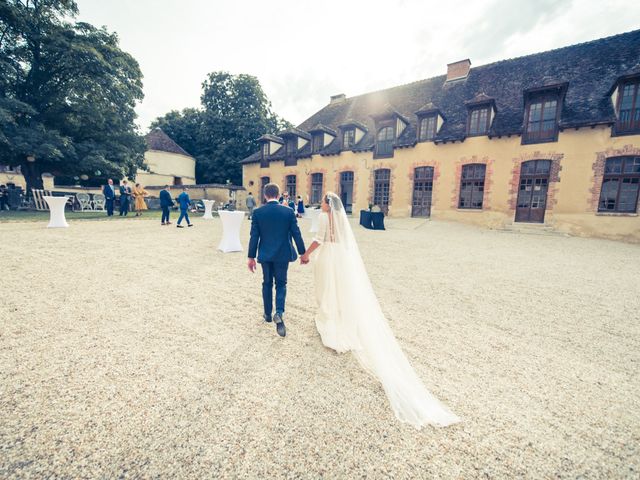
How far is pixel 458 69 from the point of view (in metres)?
18.7

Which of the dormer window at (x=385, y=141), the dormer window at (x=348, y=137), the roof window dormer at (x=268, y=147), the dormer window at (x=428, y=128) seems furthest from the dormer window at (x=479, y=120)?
the roof window dormer at (x=268, y=147)

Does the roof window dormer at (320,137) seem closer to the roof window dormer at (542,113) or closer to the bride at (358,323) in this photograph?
the roof window dormer at (542,113)

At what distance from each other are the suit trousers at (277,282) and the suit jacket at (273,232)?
0.38ft

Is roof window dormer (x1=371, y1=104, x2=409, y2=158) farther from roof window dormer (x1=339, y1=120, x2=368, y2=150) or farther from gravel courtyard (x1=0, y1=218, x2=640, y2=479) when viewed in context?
gravel courtyard (x1=0, y1=218, x2=640, y2=479)

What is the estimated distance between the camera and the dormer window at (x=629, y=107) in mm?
12102

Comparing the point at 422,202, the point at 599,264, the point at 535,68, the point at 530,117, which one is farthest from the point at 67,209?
the point at 535,68

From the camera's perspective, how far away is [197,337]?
3225 mm

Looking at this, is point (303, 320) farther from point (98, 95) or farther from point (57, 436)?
point (98, 95)

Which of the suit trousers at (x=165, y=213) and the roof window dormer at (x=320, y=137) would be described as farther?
the roof window dormer at (x=320, y=137)

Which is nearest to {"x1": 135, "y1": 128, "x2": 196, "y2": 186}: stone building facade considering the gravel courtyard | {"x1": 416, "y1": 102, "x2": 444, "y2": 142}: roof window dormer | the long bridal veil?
{"x1": 416, "y1": 102, "x2": 444, "y2": 142}: roof window dormer

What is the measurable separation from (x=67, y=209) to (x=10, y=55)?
8431 millimetres

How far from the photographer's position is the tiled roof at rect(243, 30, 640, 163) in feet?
43.7

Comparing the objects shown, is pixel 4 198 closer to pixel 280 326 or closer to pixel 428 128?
pixel 280 326

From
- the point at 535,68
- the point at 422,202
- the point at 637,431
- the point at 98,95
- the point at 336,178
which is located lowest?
the point at 637,431
